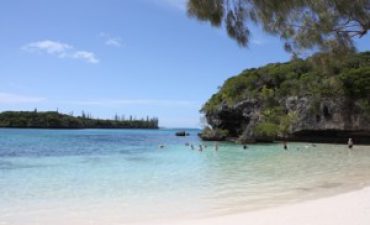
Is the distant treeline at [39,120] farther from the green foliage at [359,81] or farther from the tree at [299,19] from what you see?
the tree at [299,19]

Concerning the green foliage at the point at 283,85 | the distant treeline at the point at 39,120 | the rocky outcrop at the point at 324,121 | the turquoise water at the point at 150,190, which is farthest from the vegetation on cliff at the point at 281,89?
the distant treeline at the point at 39,120

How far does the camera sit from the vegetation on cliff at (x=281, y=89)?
4756 cm

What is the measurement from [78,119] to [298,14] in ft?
497

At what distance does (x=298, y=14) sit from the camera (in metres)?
9.49

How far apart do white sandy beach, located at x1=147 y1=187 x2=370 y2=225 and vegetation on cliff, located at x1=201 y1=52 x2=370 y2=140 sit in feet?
100.0

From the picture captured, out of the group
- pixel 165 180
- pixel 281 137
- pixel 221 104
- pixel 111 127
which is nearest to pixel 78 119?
pixel 111 127

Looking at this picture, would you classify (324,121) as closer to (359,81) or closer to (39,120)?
(359,81)

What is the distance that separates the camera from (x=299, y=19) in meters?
9.74

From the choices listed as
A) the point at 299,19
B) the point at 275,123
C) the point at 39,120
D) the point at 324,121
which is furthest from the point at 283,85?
the point at 39,120

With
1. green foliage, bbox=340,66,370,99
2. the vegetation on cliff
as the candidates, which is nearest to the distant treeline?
the vegetation on cliff

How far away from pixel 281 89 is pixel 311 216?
5177 cm

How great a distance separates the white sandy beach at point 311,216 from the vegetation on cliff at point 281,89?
100.0ft

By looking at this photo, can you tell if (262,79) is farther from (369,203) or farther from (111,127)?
(111,127)

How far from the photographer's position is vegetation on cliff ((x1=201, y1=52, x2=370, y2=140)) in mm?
47562
